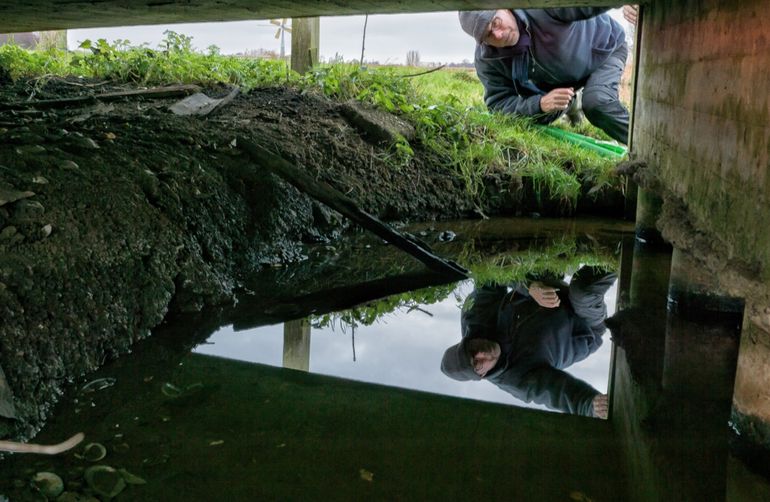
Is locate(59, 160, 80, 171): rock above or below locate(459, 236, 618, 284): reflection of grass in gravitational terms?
above

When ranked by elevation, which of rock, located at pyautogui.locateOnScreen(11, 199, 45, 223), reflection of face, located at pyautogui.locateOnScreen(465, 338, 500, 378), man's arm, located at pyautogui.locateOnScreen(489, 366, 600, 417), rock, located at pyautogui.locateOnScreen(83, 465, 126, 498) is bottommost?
reflection of face, located at pyautogui.locateOnScreen(465, 338, 500, 378)

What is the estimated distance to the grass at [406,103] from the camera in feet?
19.4

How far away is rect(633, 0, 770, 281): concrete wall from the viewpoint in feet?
7.45

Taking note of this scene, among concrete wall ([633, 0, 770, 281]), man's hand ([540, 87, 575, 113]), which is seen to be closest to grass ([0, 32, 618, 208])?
man's hand ([540, 87, 575, 113])

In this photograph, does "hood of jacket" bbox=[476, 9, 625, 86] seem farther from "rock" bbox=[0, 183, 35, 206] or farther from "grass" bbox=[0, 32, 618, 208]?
"rock" bbox=[0, 183, 35, 206]

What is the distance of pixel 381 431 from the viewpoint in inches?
93.0

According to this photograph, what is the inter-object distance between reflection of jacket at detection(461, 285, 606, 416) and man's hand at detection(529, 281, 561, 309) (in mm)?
41

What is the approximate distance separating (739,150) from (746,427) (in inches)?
36.4

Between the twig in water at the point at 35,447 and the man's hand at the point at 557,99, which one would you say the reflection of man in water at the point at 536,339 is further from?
the man's hand at the point at 557,99

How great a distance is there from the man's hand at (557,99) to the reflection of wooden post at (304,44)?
2.26 metres

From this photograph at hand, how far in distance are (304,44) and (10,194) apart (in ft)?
15.8

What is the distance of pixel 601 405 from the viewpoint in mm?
2646

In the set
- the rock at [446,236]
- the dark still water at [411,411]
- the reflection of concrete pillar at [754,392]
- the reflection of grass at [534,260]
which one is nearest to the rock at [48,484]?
the dark still water at [411,411]

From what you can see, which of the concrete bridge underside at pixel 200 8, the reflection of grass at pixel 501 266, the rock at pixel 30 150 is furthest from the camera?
the concrete bridge underside at pixel 200 8
